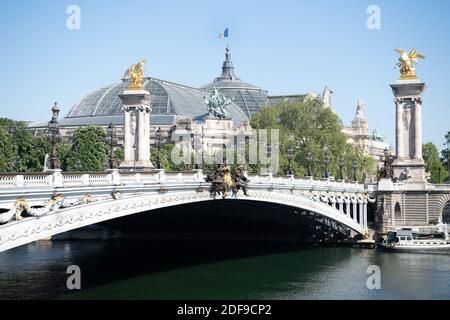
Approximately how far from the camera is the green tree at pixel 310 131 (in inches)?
3396

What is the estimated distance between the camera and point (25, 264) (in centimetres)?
5038

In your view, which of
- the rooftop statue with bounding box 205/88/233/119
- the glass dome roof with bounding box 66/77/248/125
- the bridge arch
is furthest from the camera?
the glass dome roof with bounding box 66/77/248/125

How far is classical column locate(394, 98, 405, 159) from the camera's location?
70.4 meters

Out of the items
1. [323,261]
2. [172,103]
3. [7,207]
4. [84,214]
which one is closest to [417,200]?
[323,261]

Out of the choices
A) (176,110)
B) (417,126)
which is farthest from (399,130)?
(176,110)

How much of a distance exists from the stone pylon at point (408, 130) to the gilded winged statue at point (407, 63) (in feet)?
1.63

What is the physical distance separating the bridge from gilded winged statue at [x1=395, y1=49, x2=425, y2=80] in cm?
2164

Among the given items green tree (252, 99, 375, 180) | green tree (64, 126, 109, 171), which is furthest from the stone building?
green tree (64, 126, 109, 171)

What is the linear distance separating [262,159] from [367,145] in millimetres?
77112

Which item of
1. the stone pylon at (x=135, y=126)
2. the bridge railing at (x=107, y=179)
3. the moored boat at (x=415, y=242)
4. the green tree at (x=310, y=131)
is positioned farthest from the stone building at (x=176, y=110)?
the bridge railing at (x=107, y=179)

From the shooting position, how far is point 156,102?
12169 centimetres

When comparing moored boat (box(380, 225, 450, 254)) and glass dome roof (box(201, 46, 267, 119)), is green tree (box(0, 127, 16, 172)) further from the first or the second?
glass dome roof (box(201, 46, 267, 119))

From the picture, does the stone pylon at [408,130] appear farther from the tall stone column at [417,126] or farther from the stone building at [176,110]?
the stone building at [176,110]

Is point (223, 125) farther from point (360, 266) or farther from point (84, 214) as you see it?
point (84, 214)
